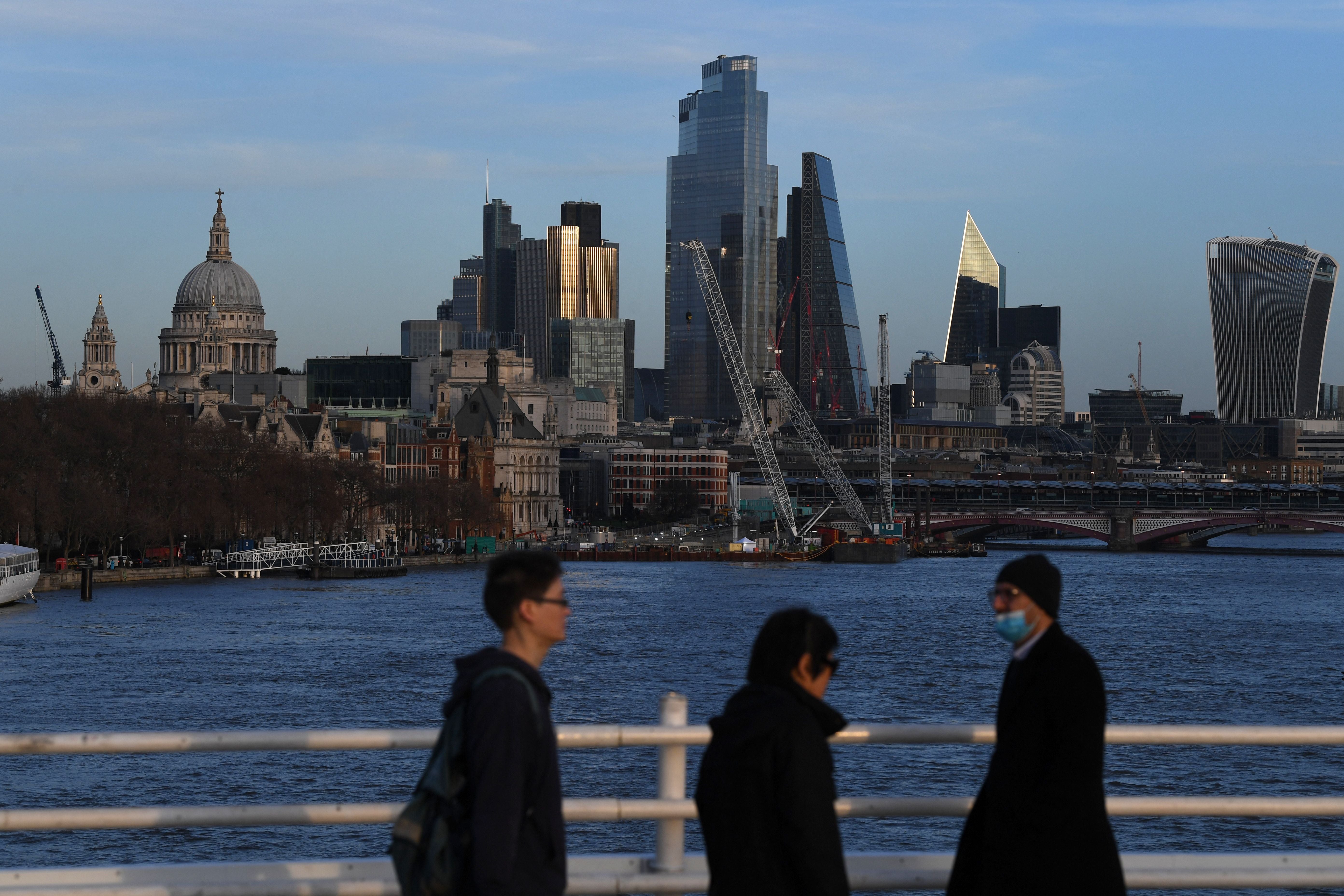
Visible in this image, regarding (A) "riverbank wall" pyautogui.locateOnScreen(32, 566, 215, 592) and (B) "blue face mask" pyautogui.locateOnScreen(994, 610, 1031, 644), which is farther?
(A) "riverbank wall" pyautogui.locateOnScreen(32, 566, 215, 592)

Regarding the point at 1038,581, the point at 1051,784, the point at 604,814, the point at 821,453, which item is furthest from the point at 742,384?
the point at 1051,784

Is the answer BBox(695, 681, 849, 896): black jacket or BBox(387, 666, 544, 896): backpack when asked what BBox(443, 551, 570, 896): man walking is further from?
BBox(695, 681, 849, 896): black jacket

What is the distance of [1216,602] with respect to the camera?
7100 centimetres

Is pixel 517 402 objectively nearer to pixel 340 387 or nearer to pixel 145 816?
pixel 340 387

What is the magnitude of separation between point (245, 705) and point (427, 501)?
247 ft

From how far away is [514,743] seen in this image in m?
5.32

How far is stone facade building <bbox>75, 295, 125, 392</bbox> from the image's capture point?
14875cm

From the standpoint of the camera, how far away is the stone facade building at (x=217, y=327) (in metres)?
172

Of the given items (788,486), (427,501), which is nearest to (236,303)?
(788,486)

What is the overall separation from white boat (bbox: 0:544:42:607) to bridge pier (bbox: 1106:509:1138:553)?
84294 mm

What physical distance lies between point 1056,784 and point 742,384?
124024 mm

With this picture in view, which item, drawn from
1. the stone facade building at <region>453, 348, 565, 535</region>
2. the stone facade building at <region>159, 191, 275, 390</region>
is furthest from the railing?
the stone facade building at <region>159, 191, 275, 390</region>

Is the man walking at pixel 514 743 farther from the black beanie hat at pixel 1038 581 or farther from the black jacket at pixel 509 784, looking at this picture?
the black beanie hat at pixel 1038 581

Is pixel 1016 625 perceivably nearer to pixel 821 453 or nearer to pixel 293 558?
pixel 293 558
